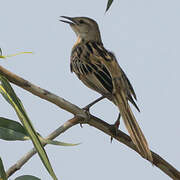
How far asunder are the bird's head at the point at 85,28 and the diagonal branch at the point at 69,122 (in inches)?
121

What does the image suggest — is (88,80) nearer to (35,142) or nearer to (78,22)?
(78,22)

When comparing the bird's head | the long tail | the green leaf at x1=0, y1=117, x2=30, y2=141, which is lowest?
the long tail

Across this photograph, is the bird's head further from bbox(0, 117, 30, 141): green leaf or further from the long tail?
bbox(0, 117, 30, 141): green leaf

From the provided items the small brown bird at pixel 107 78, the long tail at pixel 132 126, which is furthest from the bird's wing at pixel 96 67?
the long tail at pixel 132 126

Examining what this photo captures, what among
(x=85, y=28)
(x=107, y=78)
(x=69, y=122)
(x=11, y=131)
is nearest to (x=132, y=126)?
(x=107, y=78)

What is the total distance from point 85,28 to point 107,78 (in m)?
1.92

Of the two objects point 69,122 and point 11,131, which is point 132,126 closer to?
point 69,122

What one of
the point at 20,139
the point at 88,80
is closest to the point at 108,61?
the point at 88,80

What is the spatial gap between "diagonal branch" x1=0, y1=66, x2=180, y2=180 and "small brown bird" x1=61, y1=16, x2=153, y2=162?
0.26ft

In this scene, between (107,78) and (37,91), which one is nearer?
(37,91)

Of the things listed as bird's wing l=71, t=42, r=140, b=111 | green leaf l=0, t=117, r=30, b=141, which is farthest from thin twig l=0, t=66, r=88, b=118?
bird's wing l=71, t=42, r=140, b=111

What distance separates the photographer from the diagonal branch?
2.31 metres

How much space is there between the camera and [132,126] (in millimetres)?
3436

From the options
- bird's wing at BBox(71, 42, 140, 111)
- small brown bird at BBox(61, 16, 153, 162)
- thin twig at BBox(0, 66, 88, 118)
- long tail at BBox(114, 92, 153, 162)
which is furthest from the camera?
bird's wing at BBox(71, 42, 140, 111)
